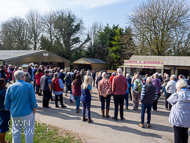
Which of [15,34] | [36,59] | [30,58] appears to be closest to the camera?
[30,58]

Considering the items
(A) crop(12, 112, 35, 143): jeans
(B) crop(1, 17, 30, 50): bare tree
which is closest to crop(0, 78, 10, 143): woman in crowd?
(A) crop(12, 112, 35, 143): jeans

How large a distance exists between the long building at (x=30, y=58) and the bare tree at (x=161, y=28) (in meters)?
14.3

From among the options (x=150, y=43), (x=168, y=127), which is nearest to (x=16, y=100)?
(x=168, y=127)

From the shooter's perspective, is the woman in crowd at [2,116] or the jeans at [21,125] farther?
the woman in crowd at [2,116]

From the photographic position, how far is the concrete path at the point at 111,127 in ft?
13.0

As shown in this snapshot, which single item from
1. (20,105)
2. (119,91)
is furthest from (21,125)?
(119,91)

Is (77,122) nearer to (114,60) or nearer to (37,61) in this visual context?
(37,61)

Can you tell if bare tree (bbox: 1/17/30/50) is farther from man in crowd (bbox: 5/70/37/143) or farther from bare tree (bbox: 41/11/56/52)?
man in crowd (bbox: 5/70/37/143)

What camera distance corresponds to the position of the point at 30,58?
18359 millimetres

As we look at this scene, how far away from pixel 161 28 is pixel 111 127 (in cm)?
2057

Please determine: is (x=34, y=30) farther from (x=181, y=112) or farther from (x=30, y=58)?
(x=181, y=112)

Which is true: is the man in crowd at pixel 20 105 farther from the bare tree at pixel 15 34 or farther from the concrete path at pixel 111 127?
the bare tree at pixel 15 34

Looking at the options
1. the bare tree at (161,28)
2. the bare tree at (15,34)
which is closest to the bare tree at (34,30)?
the bare tree at (15,34)

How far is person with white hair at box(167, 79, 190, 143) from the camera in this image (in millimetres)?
3031
